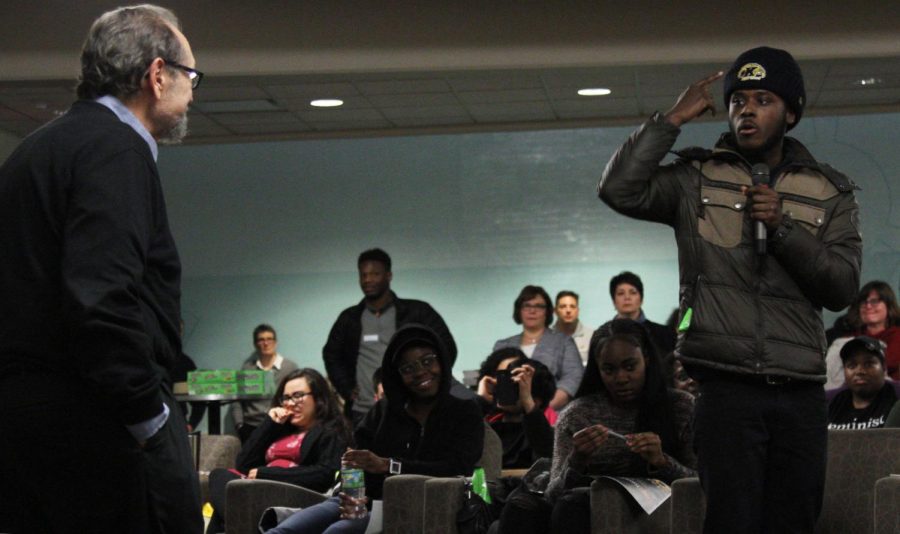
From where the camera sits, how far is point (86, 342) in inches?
78.9

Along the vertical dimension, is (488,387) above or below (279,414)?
above

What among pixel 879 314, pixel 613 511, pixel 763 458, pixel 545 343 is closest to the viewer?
pixel 763 458

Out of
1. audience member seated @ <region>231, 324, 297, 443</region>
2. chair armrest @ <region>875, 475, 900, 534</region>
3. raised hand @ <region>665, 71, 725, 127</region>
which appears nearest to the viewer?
raised hand @ <region>665, 71, 725, 127</region>

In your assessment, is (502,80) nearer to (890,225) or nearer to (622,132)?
(622,132)

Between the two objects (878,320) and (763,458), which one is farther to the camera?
(878,320)

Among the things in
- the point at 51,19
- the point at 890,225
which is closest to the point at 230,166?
the point at 51,19

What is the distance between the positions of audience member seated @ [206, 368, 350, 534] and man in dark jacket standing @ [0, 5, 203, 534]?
3.64m

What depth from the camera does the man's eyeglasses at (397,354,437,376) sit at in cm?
532

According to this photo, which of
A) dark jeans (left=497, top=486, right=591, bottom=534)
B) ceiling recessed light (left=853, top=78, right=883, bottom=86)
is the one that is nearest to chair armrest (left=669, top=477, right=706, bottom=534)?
dark jeans (left=497, top=486, right=591, bottom=534)

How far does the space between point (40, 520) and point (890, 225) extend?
788cm

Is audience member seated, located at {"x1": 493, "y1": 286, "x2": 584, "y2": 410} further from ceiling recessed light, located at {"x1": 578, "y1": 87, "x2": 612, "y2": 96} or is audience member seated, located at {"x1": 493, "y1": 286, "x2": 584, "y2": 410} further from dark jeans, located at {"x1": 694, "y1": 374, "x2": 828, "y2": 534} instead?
dark jeans, located at {"x1": 694, "y1": 374, "x2": 828, "y2": 534}

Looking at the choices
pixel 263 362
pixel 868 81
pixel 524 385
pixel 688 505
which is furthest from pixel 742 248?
pixel 263 362

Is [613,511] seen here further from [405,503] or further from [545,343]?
[545,343]

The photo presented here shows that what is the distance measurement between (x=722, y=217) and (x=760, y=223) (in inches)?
5.3
